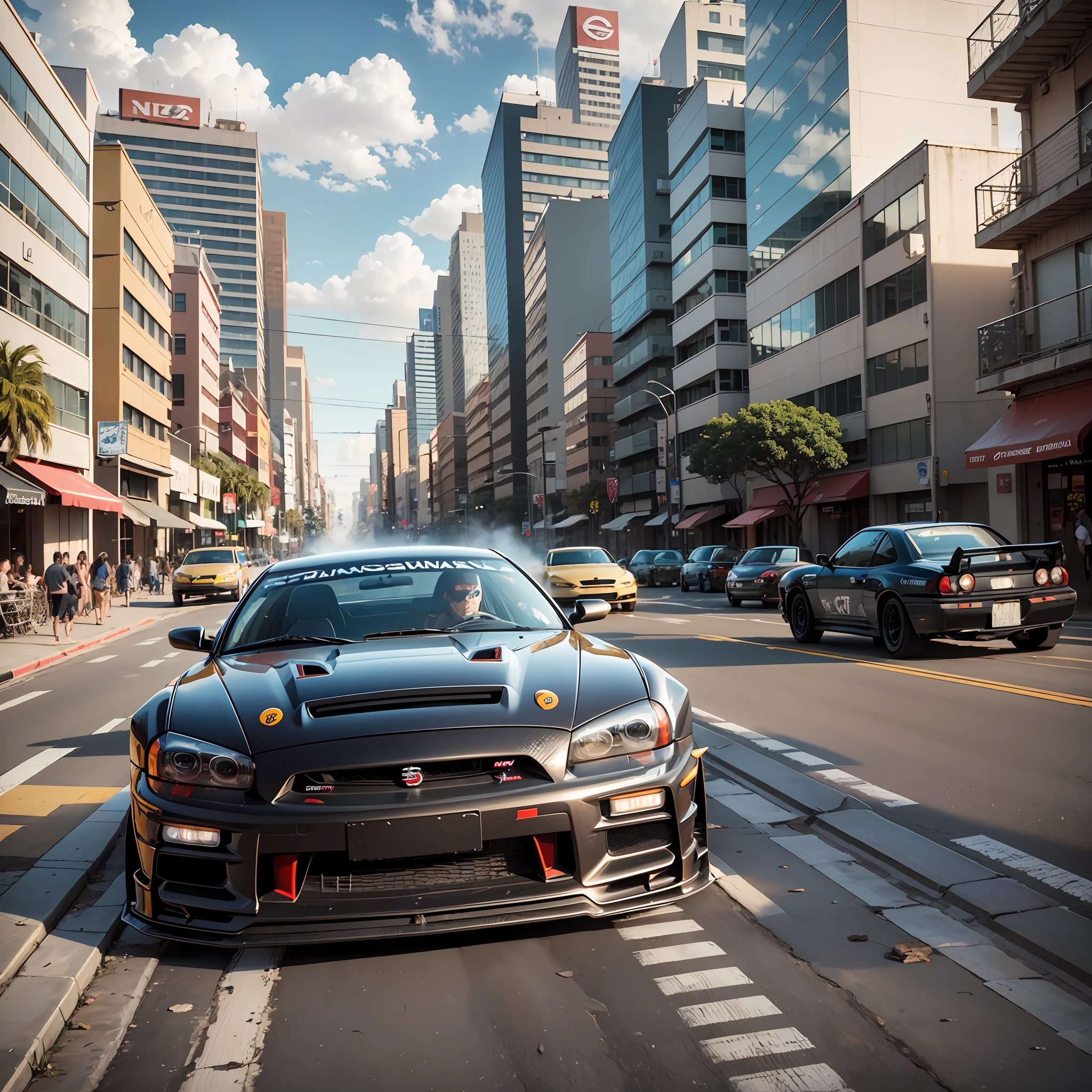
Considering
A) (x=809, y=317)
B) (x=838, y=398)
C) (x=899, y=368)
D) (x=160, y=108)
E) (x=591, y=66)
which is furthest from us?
(x=591, y=66)

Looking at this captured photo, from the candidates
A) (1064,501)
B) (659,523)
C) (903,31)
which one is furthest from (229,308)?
(1064,501)

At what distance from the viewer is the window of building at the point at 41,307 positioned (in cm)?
3014

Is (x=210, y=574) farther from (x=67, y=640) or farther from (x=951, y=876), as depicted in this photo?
(x=951, y=876)

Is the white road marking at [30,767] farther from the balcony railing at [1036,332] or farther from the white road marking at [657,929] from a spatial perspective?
the balcony railing at [1036,332]

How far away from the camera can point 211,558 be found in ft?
107

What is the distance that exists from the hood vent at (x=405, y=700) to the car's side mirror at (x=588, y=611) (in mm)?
1787

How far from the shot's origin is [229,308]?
16088 cm

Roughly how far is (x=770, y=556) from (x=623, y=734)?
74.5 feet

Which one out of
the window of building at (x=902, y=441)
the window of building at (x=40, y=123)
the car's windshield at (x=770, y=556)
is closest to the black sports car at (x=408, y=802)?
the car's windshield at (x=770, y=556)

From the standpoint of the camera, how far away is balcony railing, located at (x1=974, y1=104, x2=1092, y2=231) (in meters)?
20.8

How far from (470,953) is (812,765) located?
3.41 metres

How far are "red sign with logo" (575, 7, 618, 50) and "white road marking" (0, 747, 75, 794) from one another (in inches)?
7615


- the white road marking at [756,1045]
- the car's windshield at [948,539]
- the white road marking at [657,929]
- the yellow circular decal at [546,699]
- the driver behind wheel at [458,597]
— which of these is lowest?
the white road marking at [657,929]

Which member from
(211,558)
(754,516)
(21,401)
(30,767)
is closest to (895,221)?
(754,516)
